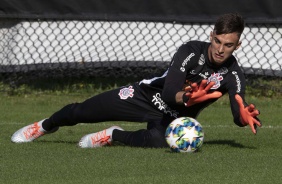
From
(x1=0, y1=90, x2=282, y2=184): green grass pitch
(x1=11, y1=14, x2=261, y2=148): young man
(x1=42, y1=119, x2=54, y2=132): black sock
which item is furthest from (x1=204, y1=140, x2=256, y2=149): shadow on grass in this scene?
(x1=42, y1=119, x2=54, y2=132): black sock

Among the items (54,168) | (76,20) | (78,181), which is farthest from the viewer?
(76,20)

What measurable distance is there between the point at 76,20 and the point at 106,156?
5.01 meters

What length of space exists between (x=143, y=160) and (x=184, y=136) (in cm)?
62

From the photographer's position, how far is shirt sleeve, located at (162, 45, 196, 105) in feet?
24.1

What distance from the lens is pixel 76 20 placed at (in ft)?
38.9

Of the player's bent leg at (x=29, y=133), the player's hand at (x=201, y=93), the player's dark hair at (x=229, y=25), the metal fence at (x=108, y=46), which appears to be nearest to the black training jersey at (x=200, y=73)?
the player's dark hair at (x=229, y=25)

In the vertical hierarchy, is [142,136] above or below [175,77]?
below

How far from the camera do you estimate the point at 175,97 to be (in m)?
7.29

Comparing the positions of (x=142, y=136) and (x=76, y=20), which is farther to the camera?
(x=76, y=20)

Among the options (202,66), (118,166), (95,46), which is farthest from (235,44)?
(95,46)

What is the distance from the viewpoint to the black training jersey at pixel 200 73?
7.41 meters

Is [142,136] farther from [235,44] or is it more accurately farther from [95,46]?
[95,46]

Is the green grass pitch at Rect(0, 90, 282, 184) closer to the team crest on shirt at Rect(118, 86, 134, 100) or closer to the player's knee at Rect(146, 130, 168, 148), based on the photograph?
the player's knee at Rect(146, 130, 168, 148)

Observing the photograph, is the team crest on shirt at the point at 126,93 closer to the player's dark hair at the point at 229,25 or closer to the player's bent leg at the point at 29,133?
the player's bent leg at the point at 29,133
